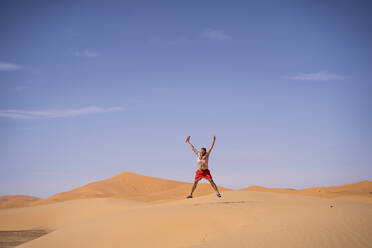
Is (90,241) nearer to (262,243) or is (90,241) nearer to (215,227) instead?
(215,227)

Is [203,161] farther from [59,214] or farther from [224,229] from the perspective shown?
[59,214]

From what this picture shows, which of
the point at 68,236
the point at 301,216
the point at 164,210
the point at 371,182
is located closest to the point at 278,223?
the point at 301,216

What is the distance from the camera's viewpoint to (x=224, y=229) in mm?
9859

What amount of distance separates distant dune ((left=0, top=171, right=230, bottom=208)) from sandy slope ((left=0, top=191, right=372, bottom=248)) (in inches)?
959

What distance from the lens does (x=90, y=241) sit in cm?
998

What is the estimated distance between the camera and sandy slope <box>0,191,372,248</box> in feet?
25.8

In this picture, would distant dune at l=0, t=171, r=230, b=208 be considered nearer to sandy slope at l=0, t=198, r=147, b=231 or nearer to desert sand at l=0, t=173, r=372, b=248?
sandy slope at l=0, t=198, r=147, b=231

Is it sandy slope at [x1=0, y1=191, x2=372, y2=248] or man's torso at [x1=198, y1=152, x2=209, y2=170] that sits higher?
man's torso at [x1=198, y1=152, x2=209, y2=170]

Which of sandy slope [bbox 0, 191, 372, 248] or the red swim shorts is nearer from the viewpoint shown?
sandy slope [bbox 0, 191, 372, 248]

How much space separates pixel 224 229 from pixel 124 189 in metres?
33.5

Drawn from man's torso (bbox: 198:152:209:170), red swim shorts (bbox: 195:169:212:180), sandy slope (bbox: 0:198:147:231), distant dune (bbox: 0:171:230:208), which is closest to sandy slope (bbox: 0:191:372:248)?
red swim shorts (bbox: 195:169:212:180)

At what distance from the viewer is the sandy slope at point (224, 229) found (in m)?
7.85

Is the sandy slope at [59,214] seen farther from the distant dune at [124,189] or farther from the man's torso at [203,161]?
the distant dune at [124,189]

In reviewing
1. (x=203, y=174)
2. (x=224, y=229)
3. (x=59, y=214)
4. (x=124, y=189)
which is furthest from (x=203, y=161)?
(x=124, y=189)
